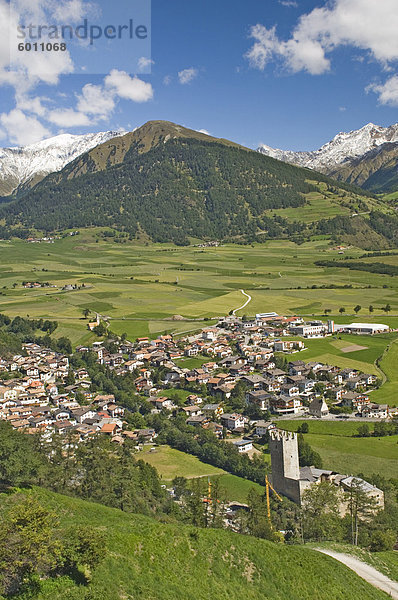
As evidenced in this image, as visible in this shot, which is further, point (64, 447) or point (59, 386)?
point (59, 386)

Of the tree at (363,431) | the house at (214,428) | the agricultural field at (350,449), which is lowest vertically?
the house at (214,428)

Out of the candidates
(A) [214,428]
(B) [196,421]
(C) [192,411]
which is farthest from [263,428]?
(C) [192,411]

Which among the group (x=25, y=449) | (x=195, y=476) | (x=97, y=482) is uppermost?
(x=25, y=449)

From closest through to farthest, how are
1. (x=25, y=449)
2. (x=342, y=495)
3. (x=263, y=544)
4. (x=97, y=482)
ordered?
(x=263, y=544) → (x=25, y=449) → (x=97, y=482) → (x=342, y=495)

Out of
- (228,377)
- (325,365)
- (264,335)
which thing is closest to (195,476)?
(228,377)

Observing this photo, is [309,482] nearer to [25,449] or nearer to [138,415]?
[25,449]

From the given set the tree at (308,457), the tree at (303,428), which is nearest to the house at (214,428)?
the tree at (303,428)

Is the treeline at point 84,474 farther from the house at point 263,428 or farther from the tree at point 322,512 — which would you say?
the house at point 263,428

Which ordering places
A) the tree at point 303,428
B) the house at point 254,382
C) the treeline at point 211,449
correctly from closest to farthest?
1. the treeline at point 211,449
2. the tree at point 303,428
3. the house at point 254,382
